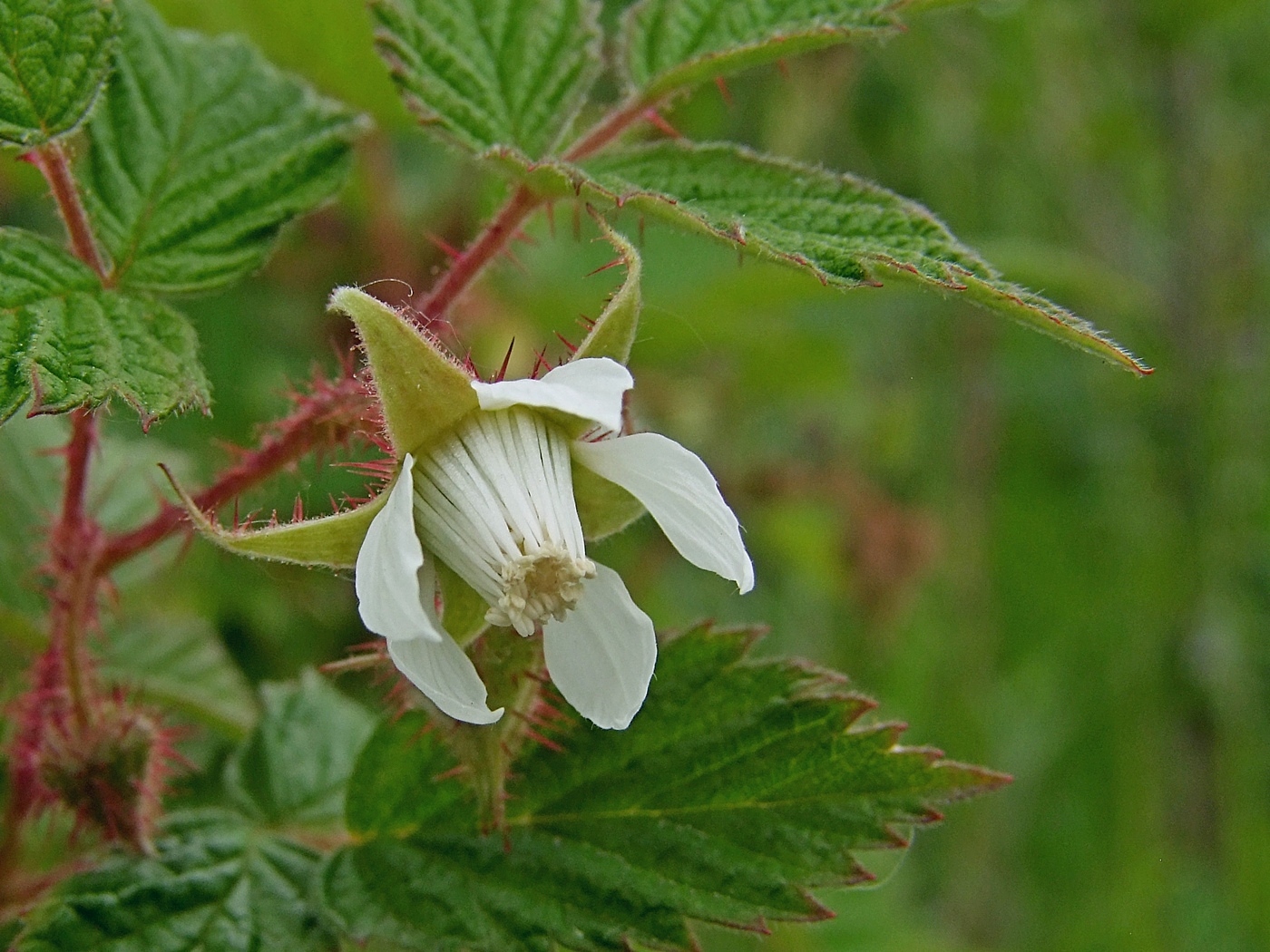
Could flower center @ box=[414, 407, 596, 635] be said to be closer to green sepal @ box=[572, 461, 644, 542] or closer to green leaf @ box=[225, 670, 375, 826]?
green sepal @ box=[572, 461, 644, 542]

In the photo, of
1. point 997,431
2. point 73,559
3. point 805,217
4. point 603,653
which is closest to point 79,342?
point 73,559

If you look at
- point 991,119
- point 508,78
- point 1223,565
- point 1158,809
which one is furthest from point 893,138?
point 508,78

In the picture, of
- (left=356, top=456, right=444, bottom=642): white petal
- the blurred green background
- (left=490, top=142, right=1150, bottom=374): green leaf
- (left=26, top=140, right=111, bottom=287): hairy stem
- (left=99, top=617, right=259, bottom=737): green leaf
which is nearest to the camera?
(left=356, top=456, right=444, bottom=642): white petal

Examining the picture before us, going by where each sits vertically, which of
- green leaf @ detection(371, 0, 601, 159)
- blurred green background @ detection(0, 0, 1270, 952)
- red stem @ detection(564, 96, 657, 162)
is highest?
green leaf @ detection(371, 0, 601, 159)

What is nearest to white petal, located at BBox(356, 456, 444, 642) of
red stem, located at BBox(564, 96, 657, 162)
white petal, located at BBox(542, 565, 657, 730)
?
white petal, located at BBox(542, 565, 657, 730)

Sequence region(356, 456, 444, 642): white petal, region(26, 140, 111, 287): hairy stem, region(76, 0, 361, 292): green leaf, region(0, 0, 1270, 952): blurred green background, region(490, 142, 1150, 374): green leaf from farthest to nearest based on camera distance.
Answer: region(0, 0, 1270, 952): blurred green background
region(76, 0, 361, 292): green leaf
region(26, 140, 111, 287): hairy stem
region(490, 142, 1150, 374): green leaf
region(356, 456, 444, 642): white petal

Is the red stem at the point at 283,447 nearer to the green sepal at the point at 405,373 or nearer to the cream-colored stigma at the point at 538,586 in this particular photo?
the green sepal at the point at 405,373

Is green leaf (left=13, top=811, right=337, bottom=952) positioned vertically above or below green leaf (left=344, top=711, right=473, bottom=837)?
below

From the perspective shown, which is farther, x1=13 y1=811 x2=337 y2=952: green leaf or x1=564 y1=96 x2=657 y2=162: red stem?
x1=564 y1=96 x2=657 y2=162: red stem
